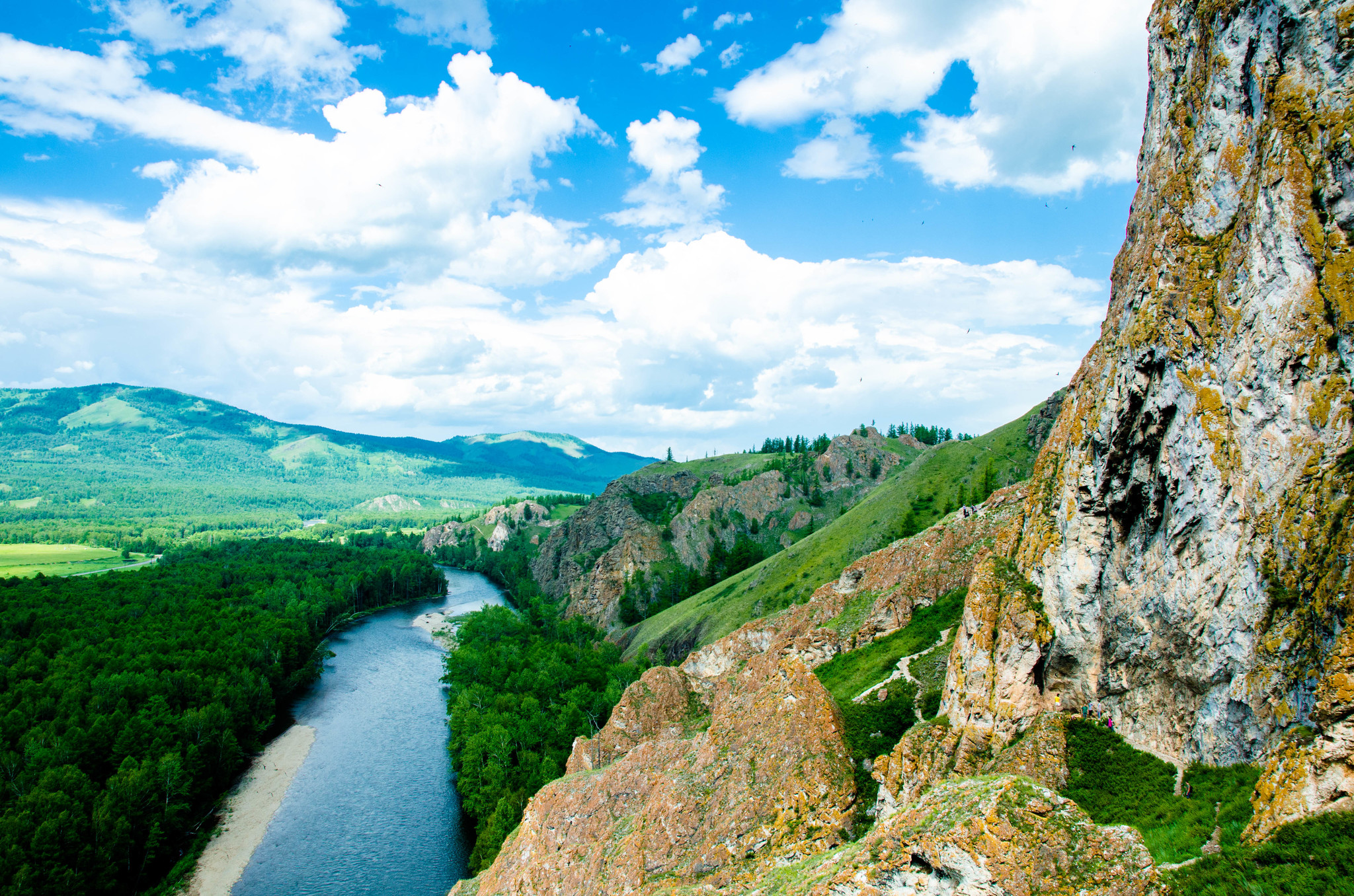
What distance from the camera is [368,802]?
66.7 meters

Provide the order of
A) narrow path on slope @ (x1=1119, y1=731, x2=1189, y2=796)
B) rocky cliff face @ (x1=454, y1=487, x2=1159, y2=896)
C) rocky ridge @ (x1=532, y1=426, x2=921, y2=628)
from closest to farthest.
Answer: rocky cliff face @ (x1=454, y1=487, x2=1159, y2=896)
narrow path on slope @ (x1=1119, y1=731, x2=1189, y2=796)
rocky ridge @ (x1=532, y1=426, x2=921, y2=628)

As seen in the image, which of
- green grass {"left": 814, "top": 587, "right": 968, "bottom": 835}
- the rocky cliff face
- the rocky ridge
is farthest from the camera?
the rocky ridge

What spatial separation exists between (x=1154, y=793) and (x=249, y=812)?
Answer: 77803mm

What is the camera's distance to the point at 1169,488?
77.2ft

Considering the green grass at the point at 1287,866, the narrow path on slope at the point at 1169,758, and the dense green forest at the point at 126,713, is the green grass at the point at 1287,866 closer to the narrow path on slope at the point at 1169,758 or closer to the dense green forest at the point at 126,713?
the narrow path on slope at the point at 1169,758

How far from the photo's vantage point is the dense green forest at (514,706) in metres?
60.9

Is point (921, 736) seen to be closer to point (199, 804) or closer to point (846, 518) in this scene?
point (199, 804)

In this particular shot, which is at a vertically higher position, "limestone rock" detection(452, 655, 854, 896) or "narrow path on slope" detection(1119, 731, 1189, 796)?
"narrow path on slope" detection(1119, 731, 1189, 796)

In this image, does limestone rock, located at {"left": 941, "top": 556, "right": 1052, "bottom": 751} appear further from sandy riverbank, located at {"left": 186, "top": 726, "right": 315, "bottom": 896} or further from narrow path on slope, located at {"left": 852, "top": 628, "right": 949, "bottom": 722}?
sandy riverbank, located at {"left": 186, "top": 726, "right": 315, "bottom": 896}

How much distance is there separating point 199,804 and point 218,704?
10.8 metres

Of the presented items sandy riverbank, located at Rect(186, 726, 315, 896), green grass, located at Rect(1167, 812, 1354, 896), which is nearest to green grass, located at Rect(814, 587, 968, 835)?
green grass, located at Rect(1167, 812, 1354, 896)

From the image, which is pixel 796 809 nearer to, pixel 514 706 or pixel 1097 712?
pixel 1097 712

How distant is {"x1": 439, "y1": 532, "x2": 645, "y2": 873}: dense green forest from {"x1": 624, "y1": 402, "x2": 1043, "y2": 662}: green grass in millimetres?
8940

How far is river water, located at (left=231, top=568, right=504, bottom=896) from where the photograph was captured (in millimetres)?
54688
